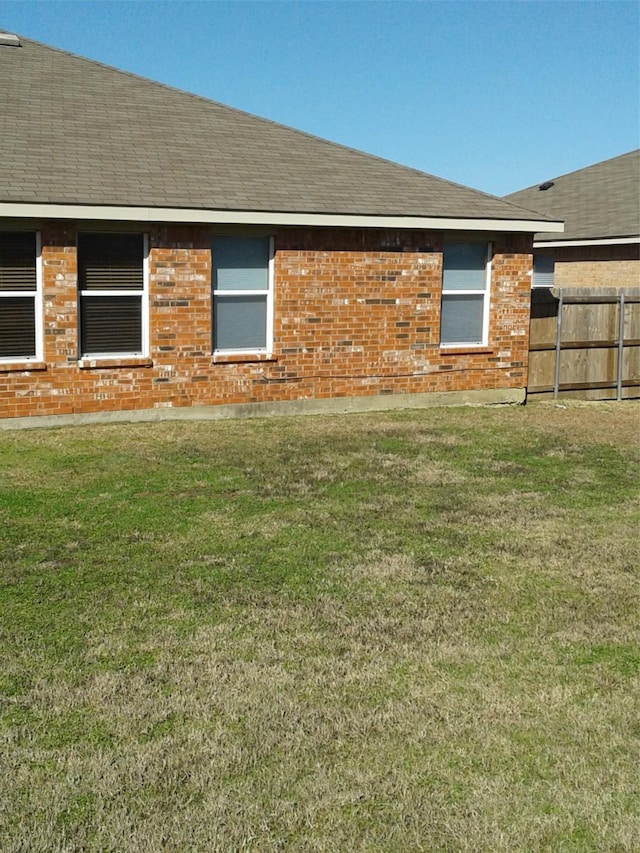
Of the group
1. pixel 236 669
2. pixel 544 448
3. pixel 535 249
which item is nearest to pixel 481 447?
pixel 544 448

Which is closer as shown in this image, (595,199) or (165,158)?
(165,158)

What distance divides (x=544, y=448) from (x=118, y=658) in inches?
311

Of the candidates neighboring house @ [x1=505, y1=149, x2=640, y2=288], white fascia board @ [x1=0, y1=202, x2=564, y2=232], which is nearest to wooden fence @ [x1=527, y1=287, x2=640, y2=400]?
white fascia board @ [x1=0, y1=202, x2=564, y2=232]

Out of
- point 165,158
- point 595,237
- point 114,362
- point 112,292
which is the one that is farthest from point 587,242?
point 114,362

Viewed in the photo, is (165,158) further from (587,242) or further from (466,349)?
(587,242)

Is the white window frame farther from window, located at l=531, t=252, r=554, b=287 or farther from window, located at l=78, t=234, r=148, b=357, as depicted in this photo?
window, located at l=78, t=234, r=148, b=357

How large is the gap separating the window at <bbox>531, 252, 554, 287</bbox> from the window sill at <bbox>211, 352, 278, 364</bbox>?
1078 cm

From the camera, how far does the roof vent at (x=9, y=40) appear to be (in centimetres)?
1623

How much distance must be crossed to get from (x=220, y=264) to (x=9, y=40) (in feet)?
20.6

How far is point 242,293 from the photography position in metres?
14.0

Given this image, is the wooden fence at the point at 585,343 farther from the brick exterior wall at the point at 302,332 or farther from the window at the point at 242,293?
the window at the point at 242,293

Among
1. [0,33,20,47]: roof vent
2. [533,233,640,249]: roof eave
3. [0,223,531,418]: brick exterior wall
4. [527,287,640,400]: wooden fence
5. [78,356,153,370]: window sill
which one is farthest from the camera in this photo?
[533,233,640,249]: roof eave

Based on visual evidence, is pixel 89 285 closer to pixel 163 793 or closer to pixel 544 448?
pixel 544 448

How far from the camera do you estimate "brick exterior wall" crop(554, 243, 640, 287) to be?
838 inches
